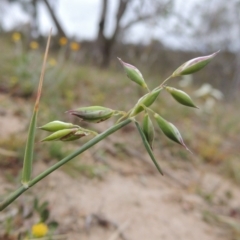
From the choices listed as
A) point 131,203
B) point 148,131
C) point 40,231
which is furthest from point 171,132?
point 131,203

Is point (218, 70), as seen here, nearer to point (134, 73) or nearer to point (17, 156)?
point (17, 156)

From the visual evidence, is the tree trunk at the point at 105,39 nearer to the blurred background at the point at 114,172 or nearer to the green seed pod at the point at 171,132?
the blurred background at the point at 114,172

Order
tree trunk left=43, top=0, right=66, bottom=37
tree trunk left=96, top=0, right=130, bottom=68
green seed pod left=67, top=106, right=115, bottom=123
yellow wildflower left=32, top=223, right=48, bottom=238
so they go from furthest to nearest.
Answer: tree trunk left=43, top=0, right=66, bottom=37 → tree trunk left=96, top=0, right=130, bottom=68 → yellow wildflower left=32, top=223, right=48, bottom=238 → green seed pod left=67, top=106, right=115, bottom=123

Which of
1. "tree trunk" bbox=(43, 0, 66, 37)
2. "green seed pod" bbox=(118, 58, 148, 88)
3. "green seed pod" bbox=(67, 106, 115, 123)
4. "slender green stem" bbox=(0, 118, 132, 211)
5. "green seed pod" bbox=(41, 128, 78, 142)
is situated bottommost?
"slender green stem" bbox=(0, 118, 132, 211)

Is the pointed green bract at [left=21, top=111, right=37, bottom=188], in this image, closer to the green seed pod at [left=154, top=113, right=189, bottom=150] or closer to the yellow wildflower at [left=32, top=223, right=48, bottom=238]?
the green seed pod at [left=154, top=113, right=189, bottom=150]

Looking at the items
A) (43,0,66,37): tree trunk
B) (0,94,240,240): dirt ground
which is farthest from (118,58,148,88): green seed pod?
(43,0,66,37): tree trunk

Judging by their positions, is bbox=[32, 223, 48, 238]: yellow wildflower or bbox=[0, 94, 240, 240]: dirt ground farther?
bbox=[0, 94, 240, 240]: dirt ground

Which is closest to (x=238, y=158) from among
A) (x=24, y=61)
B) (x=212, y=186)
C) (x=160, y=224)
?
(x=212, y=186)

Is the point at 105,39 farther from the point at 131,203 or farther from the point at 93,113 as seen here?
the point at 93,113
